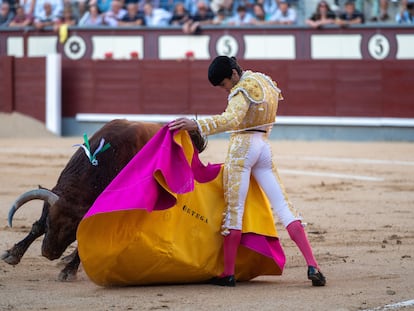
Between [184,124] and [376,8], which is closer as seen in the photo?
[184,124]

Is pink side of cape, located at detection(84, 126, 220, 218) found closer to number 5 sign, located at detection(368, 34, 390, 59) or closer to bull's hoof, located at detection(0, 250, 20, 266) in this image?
bull's hoof, located at detection(0, 250, 20, 266)

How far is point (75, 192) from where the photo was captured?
176 inches

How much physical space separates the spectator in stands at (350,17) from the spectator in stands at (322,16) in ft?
0.29

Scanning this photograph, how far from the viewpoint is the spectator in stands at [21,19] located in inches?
534

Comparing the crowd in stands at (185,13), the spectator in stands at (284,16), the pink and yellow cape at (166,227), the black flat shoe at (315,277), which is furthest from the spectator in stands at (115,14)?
the black flat shoe at (315,277)

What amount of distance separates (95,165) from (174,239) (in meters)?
0.69

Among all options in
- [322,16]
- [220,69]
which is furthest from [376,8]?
[220,69]

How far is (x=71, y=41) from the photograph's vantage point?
1349cm

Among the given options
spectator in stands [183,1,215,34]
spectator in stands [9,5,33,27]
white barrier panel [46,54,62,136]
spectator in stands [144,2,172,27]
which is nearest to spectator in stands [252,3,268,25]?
spectator in stands [183,1,215,34]

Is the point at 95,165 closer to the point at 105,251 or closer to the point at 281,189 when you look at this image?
the point at 105,251

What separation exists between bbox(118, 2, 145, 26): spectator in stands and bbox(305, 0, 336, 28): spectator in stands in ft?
7.42

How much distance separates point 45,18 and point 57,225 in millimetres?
9520

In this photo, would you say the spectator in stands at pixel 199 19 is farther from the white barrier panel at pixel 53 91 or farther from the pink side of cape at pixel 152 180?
the pink side of cape at pixel 152 180

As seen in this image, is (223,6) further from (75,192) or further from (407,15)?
(75,192)
